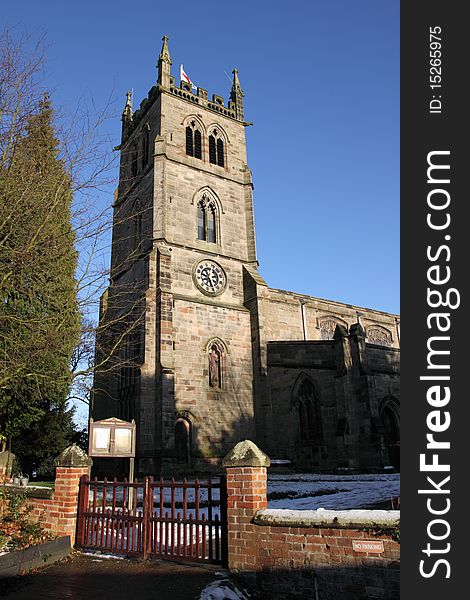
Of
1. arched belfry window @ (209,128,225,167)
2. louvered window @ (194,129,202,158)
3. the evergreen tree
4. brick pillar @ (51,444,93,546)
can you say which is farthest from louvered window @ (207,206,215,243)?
brick pillar @ (51,444,93,546)

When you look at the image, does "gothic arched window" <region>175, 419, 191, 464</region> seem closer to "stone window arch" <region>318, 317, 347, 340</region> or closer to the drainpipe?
the drainpipe

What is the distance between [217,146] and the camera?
2886 cm

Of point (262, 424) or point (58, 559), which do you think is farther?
point (262, 424)

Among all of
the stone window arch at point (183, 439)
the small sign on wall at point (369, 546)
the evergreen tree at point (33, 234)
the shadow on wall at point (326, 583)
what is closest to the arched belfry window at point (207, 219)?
→ the stone window arch at point (183, 439)

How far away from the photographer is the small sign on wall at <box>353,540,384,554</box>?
5.31m

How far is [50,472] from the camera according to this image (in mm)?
24641

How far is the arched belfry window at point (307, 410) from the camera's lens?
2308 centimetres

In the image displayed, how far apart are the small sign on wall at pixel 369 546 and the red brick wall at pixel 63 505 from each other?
5.12 metres

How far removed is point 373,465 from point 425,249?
18694 millimetres

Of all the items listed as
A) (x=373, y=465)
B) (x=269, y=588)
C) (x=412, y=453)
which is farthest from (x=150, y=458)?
(x=412, y=453)

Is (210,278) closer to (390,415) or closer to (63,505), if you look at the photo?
(390,415)

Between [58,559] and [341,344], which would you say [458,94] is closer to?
[58,559]

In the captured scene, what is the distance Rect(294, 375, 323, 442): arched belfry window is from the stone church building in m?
0.05

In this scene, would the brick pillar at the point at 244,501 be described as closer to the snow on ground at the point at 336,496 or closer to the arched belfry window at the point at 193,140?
the snow on ground at the point at 336,496
